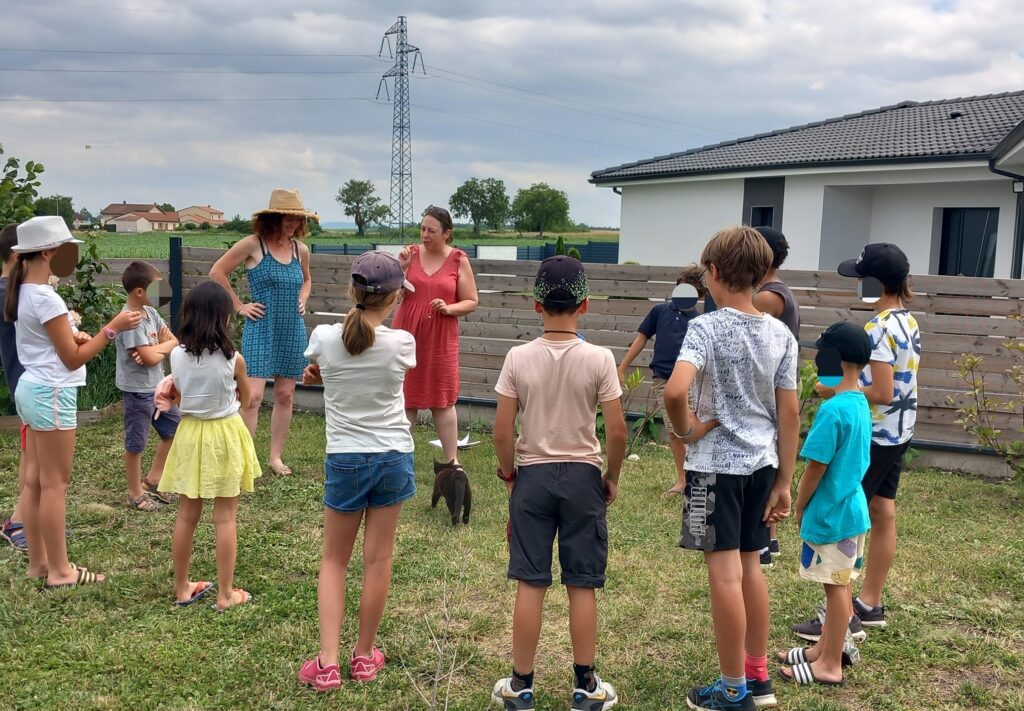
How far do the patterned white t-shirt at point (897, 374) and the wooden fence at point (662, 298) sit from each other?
352 centimetres

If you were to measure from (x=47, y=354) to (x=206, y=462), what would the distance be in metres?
0.94

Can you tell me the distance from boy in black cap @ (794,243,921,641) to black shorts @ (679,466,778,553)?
0.78 metres

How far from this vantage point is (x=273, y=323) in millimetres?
6141

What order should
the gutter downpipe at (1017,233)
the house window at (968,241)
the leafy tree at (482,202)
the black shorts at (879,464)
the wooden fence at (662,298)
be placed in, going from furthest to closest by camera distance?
the leafy tree at (482,202) → the house window at (968,241) → the gutter downpipe at (1017,233) → the wooden fence at (662,298) → the black shorts at (879,464)

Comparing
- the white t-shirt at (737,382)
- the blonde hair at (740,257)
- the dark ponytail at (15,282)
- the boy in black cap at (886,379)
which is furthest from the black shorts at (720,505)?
the dark ponytail at (15,282)

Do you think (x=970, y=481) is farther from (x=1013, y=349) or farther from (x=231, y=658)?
(x=231, y=658)

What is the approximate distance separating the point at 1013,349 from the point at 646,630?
167 inches

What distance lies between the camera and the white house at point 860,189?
1688 centimetres

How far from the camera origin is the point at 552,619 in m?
3.97

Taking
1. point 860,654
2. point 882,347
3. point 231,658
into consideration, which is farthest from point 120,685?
point 882,347

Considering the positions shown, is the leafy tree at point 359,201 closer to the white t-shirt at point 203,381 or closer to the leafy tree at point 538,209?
the leafy tree at point 538,209

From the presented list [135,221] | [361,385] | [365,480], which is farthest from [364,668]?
[135,221]

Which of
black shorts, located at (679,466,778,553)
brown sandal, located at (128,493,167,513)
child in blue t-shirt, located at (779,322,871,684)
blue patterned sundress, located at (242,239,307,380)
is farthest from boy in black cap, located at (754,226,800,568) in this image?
brown sandal, located at (128,493,167,513)

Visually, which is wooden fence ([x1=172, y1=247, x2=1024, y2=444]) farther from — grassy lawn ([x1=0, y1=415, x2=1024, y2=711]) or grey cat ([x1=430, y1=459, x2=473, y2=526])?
grey cat ([x1=430, y1=459, x2=473, y2=526])
